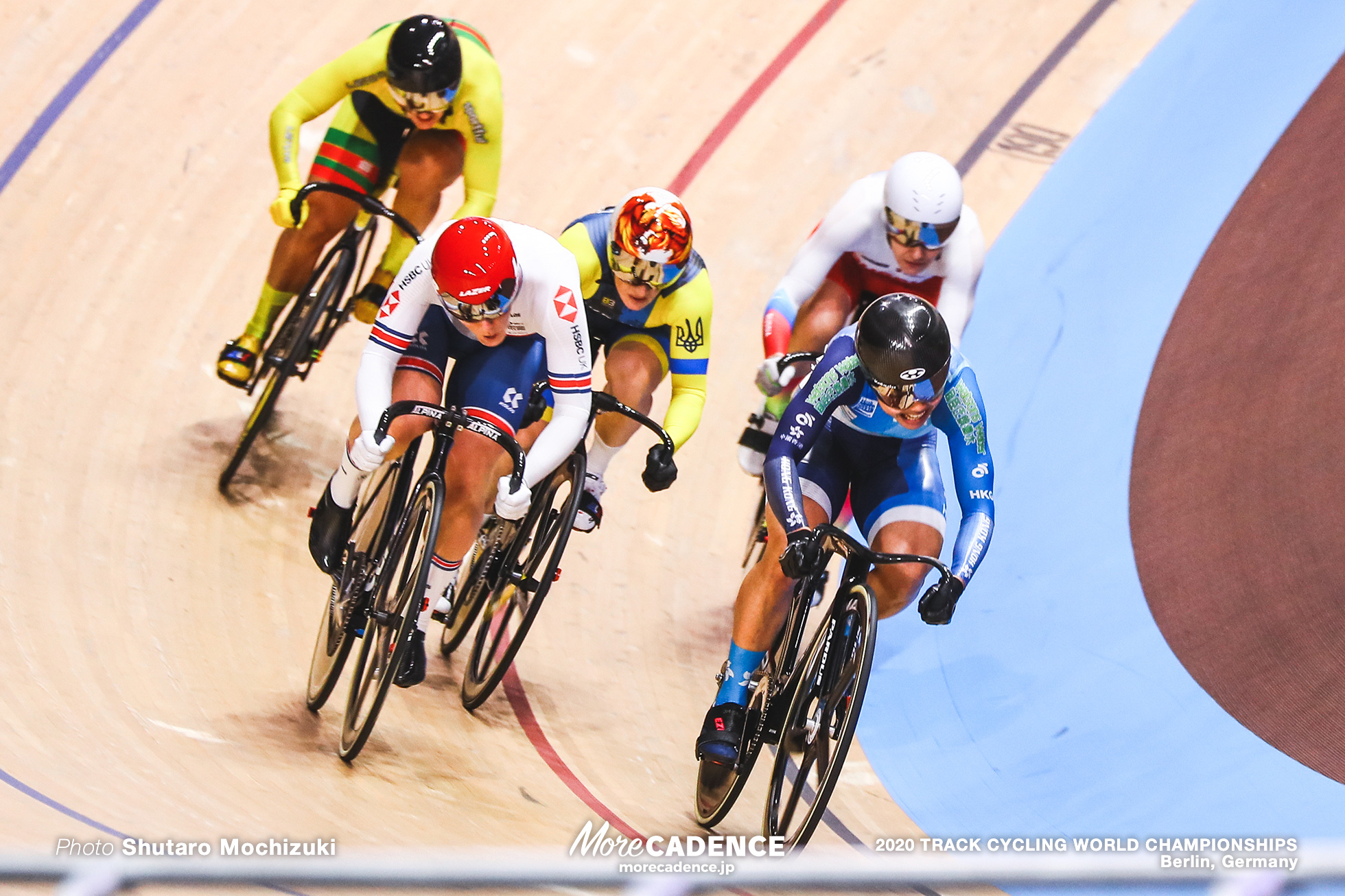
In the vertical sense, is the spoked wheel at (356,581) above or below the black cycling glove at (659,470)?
below

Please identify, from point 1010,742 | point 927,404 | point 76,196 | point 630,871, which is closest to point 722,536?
point 1010,742

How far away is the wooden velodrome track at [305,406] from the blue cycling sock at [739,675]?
392 mm

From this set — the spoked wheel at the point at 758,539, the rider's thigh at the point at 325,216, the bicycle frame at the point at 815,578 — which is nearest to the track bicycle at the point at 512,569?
the bicycle frame at the point at 815,578

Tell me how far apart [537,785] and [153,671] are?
1023 mm

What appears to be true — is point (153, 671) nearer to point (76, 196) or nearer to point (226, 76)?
point (76, 196)

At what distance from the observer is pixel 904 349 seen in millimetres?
3025

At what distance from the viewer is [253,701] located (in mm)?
3590

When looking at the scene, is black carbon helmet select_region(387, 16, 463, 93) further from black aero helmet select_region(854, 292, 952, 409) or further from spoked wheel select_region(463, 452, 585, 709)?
black aero helmet select_region(854, 292, 952, 409)

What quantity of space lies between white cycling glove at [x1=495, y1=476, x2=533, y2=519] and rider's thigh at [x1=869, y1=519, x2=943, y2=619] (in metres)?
0.85

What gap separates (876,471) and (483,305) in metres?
1.07

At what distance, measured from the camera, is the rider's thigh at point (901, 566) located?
10.9 ft

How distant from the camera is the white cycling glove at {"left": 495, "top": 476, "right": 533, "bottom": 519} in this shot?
3295mm

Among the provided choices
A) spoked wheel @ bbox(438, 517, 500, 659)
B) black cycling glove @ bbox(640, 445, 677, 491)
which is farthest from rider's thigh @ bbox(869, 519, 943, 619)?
spoked wheel @ bbox(438, 517, 500, 659)

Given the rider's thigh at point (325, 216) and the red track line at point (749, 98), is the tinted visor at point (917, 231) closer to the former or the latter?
the rider's thigh at point (325, 216)
